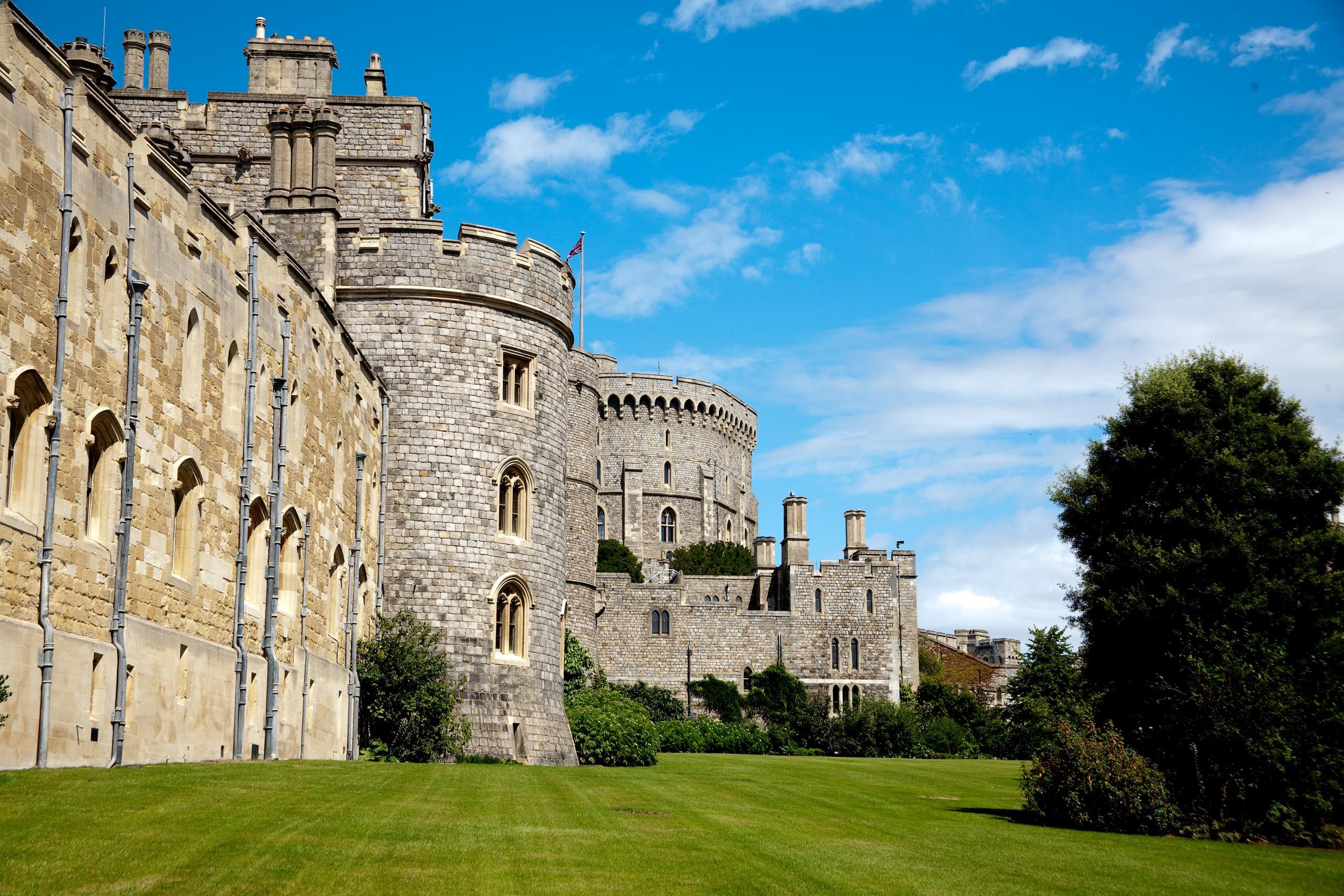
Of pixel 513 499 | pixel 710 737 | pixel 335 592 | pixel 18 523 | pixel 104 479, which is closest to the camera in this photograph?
pixel 18 523

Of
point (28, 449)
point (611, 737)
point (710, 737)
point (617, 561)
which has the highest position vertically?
point (617, 561)

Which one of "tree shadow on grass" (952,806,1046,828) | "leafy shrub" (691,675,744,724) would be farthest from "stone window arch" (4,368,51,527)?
"leafy shrub" (691,675,744,724)

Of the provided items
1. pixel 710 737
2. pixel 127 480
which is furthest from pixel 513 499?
pixel 710 737

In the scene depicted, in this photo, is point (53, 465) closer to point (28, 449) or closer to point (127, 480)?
point (28, 449)

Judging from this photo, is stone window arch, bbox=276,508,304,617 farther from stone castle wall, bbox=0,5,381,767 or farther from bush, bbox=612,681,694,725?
bush, bbox=612,681,694,725

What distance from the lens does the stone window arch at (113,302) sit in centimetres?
1677

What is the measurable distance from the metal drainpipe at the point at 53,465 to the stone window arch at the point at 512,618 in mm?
16069

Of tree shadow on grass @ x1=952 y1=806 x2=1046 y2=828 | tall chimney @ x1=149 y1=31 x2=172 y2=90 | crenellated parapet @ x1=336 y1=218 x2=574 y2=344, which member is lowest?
tree shadow on grass @ x1=952 y1=806 x2=1046 y2=828

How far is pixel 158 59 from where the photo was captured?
38.0 m

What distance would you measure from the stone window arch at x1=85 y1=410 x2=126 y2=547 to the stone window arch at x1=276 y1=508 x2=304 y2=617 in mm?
7028

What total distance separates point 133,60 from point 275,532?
21.7m

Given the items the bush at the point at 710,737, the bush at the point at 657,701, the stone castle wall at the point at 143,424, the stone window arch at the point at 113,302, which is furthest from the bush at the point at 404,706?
the bush at the point at 657,701

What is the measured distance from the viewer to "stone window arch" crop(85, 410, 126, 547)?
16.7 metres

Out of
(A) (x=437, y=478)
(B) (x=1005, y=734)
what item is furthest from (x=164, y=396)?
(B) (x=1005, y=734)
